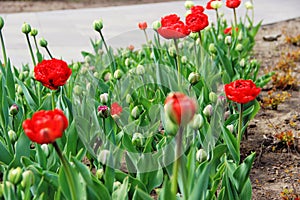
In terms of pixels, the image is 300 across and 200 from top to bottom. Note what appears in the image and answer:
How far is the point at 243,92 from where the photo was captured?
1.87 metres

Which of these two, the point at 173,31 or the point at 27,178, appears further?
the point at 173,31

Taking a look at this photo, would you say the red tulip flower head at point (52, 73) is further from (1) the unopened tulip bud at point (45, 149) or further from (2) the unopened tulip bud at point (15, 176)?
(2) the unopened tulip bud at point (15, 176)

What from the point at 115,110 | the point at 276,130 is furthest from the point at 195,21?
the point at 276,130

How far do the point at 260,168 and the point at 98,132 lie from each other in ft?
2.55

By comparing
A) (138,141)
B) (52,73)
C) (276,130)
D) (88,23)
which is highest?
(52,73)

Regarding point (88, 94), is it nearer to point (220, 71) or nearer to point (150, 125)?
point (150, 125)

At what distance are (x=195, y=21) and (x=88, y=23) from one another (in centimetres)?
334

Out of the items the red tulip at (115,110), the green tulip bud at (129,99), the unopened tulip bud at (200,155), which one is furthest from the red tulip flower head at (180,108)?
the green tulip bud at (129,99)

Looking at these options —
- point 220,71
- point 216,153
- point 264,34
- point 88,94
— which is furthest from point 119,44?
point 216,153

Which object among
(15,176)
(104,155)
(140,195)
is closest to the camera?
(15,176)

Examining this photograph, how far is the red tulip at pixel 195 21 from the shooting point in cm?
260

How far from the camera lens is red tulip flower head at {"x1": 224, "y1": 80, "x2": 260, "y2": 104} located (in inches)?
73.5

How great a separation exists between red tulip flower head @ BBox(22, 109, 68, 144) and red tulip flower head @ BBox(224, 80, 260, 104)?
2.45 ft

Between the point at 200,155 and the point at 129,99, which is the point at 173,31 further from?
the point at 200,155
